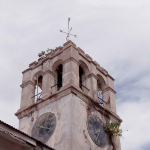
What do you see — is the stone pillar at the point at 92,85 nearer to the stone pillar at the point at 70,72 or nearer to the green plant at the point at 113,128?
the stone pillar at the point at 70,72

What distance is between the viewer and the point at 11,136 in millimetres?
8039

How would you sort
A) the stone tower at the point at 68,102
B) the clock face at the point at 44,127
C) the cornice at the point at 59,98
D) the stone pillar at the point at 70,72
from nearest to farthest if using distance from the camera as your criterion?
1. the stone tower at the point at 68,102
2. the clock face at the point at 44,127
3. the cornice at the point at 59,98
4. the stone pillar at the point at 70,72

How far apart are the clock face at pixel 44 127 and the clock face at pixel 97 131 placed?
1659mm

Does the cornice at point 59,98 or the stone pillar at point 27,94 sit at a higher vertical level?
the stone pillar at point 27,94

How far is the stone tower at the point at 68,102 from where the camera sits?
14.0 m

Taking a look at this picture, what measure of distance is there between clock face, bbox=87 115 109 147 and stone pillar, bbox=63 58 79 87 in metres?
1.85

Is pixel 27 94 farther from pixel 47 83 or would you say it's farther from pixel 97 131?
pixel 97 131

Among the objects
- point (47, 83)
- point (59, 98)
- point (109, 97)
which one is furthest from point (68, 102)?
point (109, 97)

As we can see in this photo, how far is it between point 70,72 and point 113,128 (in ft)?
11.2

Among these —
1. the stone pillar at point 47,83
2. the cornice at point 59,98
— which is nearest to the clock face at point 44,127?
the cornice at point 59,98

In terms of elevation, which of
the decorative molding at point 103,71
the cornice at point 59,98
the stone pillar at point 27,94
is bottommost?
the cornice at point 59,98

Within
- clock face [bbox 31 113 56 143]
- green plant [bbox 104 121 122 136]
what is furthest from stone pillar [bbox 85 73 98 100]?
clock face [bbox 31 113 56 143]

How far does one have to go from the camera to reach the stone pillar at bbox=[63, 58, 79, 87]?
15.5 m

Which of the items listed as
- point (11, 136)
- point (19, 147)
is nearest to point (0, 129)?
point (11, 136)
